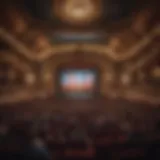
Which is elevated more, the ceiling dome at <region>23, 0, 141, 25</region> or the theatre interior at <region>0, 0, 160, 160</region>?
the ceiling dome at <region>23, 0, 141, 25</region>

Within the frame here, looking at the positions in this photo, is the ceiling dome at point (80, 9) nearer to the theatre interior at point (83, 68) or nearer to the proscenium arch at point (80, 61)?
the theatre interior at point (83, 68)

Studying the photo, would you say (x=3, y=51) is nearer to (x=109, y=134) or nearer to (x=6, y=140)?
(x=6, y=140)

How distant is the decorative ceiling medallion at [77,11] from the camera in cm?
209

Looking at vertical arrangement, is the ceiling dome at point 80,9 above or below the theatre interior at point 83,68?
above

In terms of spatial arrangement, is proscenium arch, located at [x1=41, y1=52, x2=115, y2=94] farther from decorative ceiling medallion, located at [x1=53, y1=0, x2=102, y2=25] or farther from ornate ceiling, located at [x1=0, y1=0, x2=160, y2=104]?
decorative ceiling medallion, located at [x1=53, y1=0, x2=102, y2=25]

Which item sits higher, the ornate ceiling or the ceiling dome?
the ceiling dome

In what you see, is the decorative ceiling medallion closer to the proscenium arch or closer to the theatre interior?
the theatre interior

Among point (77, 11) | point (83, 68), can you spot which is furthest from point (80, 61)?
point (77, 11)

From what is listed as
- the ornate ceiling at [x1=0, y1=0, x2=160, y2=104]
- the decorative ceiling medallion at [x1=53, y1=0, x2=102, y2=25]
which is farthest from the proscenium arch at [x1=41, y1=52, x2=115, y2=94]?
the decorative ceiling medallion at [x1=53, y1=0, x2=102, y2=25]

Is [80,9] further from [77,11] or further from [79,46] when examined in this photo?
[79,46]

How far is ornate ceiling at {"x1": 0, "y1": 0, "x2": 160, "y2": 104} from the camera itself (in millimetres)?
2082

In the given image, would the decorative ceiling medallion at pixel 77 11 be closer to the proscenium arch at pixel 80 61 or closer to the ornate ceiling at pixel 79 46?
the ornate ceiling at pixel 79 46

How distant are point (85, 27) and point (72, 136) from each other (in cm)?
68

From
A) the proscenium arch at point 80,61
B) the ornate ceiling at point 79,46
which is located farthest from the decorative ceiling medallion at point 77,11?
the proscenium arch at point 80,61
